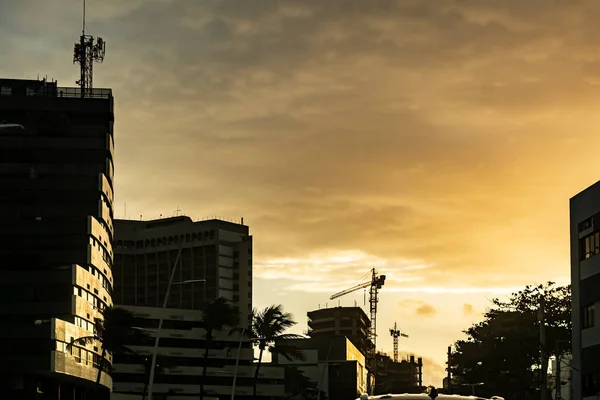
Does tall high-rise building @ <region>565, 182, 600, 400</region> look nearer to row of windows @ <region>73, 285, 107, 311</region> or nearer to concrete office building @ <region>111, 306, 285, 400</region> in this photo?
row of windows @ <region>73, 285, 107, 311</region>

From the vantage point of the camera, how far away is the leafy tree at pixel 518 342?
108 m

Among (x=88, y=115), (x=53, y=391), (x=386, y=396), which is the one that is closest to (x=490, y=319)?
(x=53, y=391)

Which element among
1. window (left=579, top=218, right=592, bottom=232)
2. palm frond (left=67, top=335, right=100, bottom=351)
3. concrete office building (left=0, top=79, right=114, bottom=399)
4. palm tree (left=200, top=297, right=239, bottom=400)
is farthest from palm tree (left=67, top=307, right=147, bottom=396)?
window (left=579, top=218, right=592, bottom=232)

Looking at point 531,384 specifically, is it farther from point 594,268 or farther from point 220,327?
point 220,327

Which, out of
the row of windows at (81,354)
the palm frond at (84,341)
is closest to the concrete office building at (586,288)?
the palm frond at (84,341)

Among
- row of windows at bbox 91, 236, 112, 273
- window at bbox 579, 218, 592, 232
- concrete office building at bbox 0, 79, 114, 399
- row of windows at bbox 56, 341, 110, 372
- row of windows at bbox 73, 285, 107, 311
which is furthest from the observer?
row of windows at bbox 91, 236, 112, 273

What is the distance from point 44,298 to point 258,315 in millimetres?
43023

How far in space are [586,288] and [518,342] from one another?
2316cm

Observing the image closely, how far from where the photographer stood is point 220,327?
160m

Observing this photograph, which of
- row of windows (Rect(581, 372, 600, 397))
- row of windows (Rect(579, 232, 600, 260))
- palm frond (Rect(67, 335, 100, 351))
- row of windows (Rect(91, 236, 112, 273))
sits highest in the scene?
row of windows (Rect(91, 236, 112, 273))

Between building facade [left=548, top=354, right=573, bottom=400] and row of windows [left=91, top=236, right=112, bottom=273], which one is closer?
building facade [left=548, top=354, right=573, bottom=400]

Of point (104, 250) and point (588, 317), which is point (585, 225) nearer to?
point (588, 317)

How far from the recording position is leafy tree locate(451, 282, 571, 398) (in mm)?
107812

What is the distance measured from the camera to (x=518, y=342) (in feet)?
356
